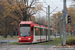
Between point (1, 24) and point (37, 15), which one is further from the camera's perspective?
point (1, 24)

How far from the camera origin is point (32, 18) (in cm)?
4312

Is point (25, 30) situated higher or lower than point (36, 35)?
higher

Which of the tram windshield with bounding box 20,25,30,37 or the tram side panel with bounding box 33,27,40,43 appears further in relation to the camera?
the tram side panel with bounding box 33,27,40,43

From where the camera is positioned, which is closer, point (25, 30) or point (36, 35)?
point (25, 30)

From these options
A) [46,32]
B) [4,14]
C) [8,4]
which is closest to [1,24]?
[4,14]

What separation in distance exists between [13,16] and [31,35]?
21.7m

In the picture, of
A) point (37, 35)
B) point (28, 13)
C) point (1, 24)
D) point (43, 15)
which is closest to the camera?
point (37, 35)

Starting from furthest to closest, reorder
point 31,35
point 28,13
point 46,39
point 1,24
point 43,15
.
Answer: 1. point 1,24
2. point 28,13
3. point 43,15
4. point 46,39
5. point 31,35

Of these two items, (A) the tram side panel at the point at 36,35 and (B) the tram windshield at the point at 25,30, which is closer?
(B) the tram windshield at the point at 25,30

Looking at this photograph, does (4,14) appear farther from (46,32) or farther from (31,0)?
(46,32)

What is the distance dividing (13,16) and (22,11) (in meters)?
3.64

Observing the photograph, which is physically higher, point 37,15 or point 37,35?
point 37,15

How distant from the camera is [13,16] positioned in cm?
4381

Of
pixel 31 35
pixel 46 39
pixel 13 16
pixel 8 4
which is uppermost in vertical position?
pixel 8 4
